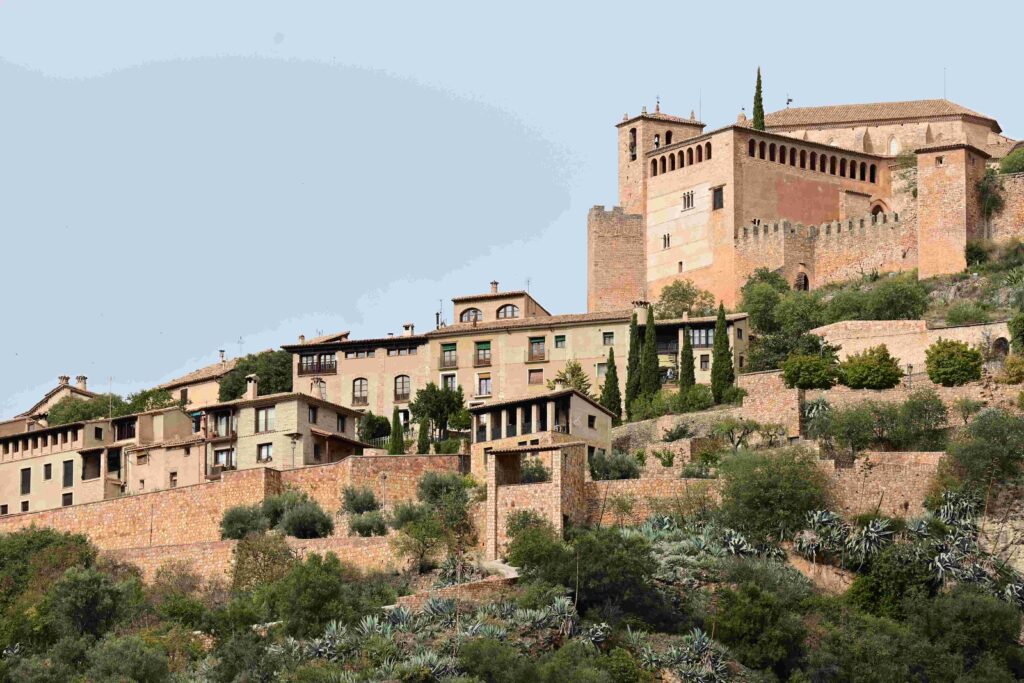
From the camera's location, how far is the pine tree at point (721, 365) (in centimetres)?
6762

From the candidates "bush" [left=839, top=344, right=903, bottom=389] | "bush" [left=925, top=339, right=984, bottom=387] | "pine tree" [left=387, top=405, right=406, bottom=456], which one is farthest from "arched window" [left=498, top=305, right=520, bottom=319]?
"bush" [left=925, top=339, right=984, bottom=387]

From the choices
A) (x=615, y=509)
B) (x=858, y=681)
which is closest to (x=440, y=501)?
(x=615, y=509)

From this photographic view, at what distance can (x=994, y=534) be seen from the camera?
51094mm

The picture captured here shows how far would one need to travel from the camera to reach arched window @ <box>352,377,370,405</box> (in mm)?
73938

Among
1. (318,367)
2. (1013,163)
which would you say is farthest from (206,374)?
(1013,163)

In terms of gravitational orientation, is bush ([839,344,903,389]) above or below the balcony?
below

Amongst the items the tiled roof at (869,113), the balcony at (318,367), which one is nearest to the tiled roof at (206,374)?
the balcony at (318,367)

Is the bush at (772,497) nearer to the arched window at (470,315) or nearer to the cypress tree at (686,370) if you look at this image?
the cypress tree at (686,370)

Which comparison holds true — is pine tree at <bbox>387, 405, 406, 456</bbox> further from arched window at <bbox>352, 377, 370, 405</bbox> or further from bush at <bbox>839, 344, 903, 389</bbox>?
bush at <bbox>839, 344, 903, 389</bbox>

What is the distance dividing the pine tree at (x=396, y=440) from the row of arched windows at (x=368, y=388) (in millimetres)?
4354

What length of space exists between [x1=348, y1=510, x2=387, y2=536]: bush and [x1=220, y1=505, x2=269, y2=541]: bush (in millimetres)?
2359

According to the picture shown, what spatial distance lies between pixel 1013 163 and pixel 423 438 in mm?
29035

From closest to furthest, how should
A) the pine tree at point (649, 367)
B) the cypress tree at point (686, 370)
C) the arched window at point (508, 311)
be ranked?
the cypress tree at point (686, 370), the pine tree at point (649, 367), the arched window at point (508, 311)

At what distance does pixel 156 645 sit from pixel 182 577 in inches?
251
